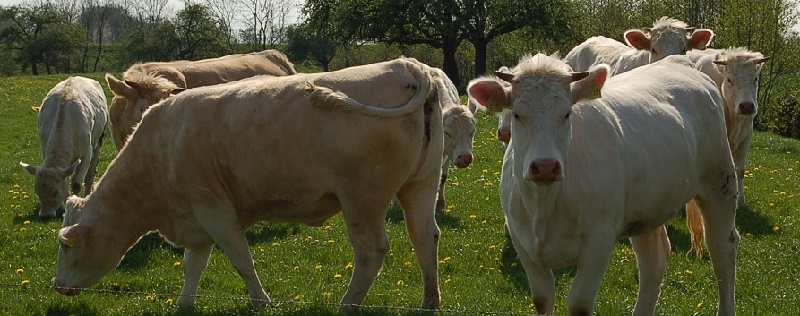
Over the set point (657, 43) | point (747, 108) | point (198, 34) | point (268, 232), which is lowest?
point (198, 34)

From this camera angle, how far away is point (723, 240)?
22.7 ft

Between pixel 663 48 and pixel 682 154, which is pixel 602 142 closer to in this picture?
pixel 682 154

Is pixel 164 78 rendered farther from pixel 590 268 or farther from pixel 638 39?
pixel 590 268

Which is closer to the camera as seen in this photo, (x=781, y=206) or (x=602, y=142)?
(x=602, y=142)

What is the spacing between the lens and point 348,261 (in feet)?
31.9

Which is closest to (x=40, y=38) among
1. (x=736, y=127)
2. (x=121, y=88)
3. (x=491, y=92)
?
(x=121, y=88)

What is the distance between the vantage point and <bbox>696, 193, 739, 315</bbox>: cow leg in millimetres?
6840

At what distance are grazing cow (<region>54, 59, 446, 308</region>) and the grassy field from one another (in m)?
0.33

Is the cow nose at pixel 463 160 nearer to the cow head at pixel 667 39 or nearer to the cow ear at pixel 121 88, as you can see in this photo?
the cow head at pixel 667 39

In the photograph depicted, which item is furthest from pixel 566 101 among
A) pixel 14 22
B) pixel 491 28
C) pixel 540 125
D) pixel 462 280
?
pixel 14 22

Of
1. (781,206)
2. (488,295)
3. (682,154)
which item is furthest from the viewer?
(781,206)

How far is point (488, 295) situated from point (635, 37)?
722cm

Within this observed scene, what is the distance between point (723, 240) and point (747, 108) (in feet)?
17.8

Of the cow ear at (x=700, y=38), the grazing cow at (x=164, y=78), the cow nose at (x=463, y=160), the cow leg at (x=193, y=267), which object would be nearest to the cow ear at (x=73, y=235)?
the cow leg at (x=193, y=267)
